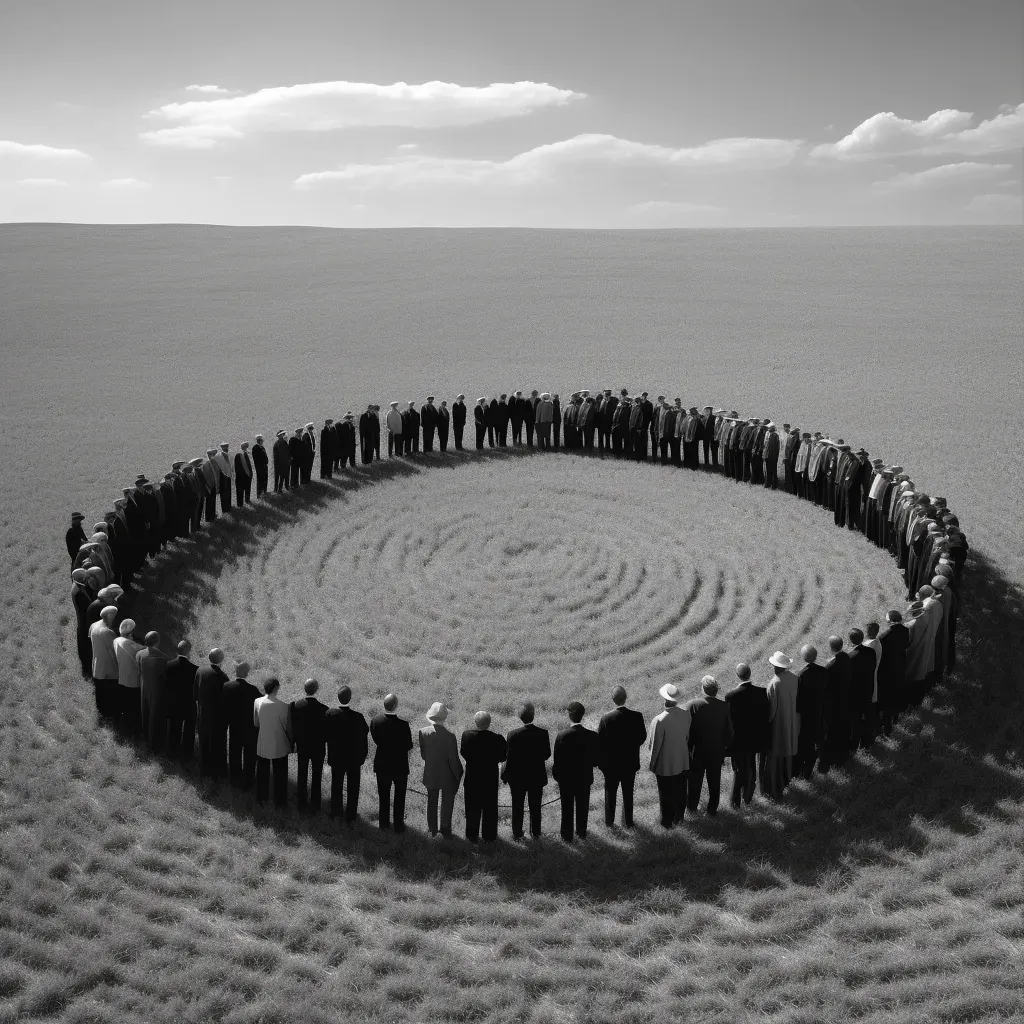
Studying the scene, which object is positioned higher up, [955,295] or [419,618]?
[955,295]

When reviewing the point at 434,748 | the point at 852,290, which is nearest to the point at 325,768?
the point at 434,748

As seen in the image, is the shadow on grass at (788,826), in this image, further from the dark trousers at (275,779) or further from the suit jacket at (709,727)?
the suit jacket at (709,727)

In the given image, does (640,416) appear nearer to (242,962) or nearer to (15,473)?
(15,473)

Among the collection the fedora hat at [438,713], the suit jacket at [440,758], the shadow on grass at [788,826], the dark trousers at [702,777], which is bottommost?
the shadow on grass at [788,826]

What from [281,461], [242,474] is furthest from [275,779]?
[281,461]

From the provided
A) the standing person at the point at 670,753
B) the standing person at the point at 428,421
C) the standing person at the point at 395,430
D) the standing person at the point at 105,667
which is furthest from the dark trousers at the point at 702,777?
the standing person at the point at 395,430

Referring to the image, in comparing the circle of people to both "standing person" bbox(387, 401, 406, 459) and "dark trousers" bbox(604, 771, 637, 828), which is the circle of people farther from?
"standing person" bbox(387, 401, 406, 459)

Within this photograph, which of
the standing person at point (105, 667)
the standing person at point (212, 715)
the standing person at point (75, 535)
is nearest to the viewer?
the standing person at point (212, 715)
